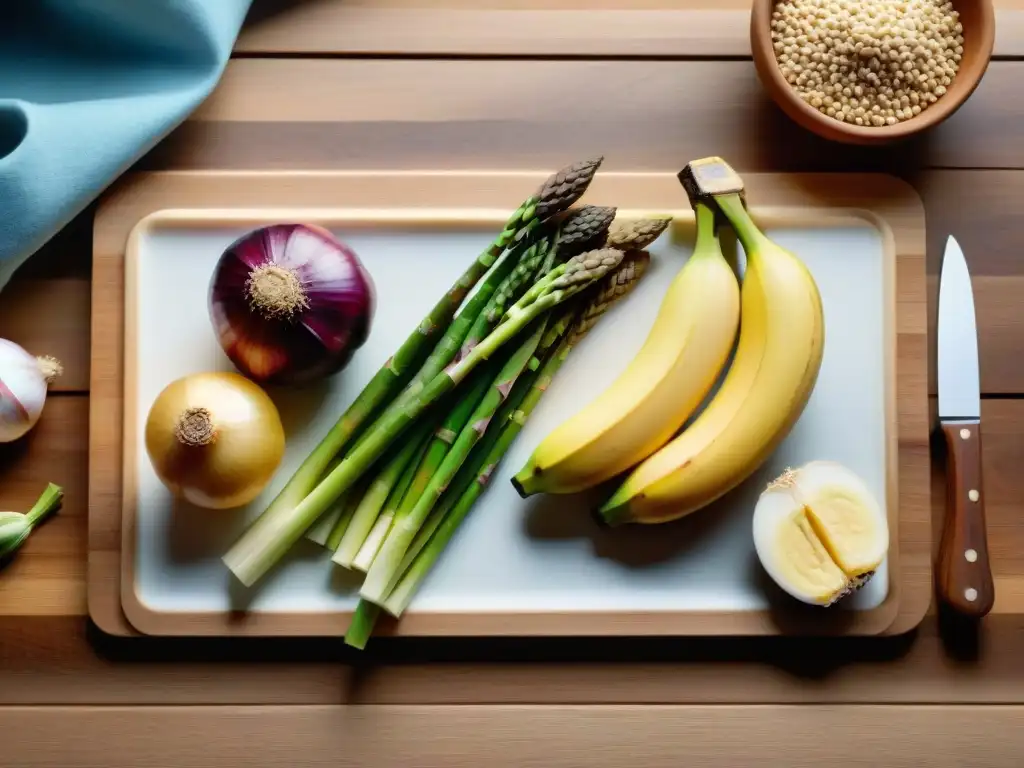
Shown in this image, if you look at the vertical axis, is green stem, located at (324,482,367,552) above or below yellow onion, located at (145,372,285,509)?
below

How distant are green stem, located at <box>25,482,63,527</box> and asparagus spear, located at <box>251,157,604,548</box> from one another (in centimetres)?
23

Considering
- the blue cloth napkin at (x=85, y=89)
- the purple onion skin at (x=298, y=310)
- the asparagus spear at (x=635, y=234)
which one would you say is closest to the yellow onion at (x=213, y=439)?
the purple onion skin at (x=298, y=310)

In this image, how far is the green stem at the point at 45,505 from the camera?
0.97m

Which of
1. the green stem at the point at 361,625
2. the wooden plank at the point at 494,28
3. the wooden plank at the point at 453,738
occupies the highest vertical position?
the wooden plank at the point at 494,28

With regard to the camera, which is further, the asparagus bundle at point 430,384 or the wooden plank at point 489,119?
the wooden plank at point 489,119

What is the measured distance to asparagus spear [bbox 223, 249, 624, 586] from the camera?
90 cm

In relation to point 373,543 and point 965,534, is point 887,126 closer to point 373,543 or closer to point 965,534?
point 965,534

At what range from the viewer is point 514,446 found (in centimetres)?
97

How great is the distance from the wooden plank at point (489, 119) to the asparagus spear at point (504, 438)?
0.49 ft

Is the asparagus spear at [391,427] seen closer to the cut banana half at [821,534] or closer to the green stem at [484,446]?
the green stem at [484,446]

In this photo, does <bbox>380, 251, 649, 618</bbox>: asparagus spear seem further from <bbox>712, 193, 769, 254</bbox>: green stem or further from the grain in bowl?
the grain in bowl

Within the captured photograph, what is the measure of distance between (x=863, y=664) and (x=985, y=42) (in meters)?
0.66

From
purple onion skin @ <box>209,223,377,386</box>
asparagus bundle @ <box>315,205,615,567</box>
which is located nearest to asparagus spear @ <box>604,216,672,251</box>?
asparagus bundle @ <box>315,205,615,567</box>

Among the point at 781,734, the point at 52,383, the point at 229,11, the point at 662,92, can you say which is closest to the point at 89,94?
the point at 229,11
